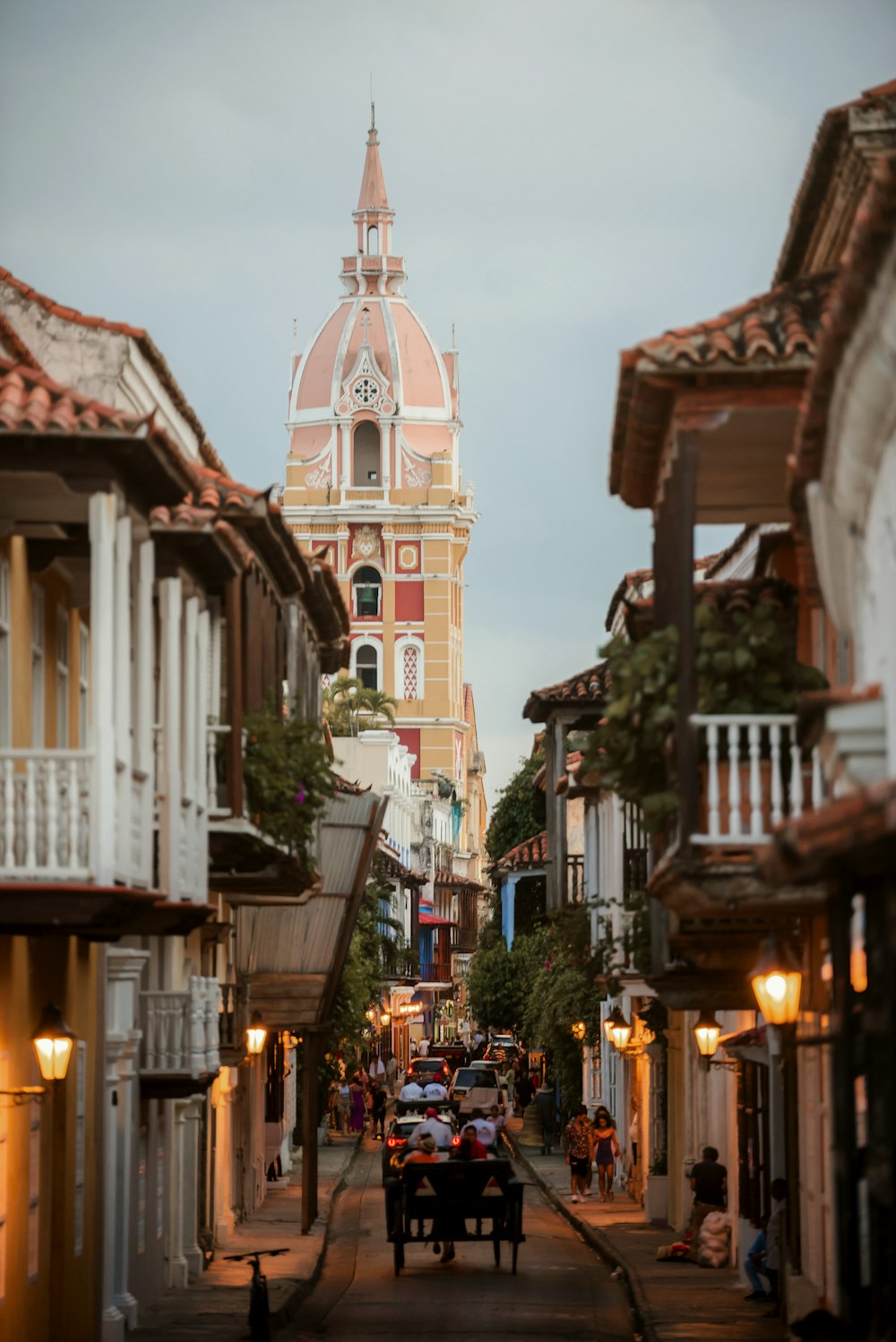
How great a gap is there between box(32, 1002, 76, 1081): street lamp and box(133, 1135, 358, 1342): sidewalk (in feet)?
14.6

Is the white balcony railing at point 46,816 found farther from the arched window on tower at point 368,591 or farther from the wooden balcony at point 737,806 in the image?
the arched window on tower at point 368,591

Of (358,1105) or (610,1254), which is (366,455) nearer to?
(358,1105)

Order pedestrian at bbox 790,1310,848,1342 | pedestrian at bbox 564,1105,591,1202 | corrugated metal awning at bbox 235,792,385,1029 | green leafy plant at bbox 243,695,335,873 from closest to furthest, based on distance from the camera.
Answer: pedestrian at bbox 790,1310,848,1342 → green leafy plant at bbox 243,695,335,873 → corrugated metal awning at bbox 235,792,385,1029 → pedestrian at bbox 564,1105,591,1202

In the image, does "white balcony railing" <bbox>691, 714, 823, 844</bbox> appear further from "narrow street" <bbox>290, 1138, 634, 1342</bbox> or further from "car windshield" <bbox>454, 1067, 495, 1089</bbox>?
"car windshield" <bbox>454, 1067, 495, 1089</bbox>

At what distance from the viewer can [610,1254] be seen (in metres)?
27.5

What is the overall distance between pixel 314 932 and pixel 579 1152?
7980 mm

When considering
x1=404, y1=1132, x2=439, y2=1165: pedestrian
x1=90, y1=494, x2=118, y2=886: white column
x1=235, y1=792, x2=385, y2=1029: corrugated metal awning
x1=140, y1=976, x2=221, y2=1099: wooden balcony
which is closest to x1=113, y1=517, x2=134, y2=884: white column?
x1=90, y1=494, x2=118, y2=886: white column

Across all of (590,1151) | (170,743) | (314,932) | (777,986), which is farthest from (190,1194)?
(590,1151)

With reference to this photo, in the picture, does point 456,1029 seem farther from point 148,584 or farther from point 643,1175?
point 148,584

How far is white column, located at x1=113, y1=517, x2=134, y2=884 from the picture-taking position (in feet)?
47.1

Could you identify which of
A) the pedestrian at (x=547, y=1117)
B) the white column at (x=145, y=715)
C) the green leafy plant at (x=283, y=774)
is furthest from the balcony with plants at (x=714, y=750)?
the pedestrian at (x=547, y=1117)

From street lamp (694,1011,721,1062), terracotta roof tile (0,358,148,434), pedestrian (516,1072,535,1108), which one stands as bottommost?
pedestrian (516,1072,535,1108)

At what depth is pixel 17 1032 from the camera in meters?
15.9

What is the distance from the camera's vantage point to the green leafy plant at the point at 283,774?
63.7ft
